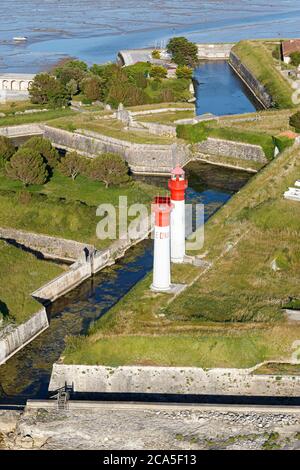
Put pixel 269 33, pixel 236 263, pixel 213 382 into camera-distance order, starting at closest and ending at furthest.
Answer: pixel 213 382
pixel 236 263
pixel 269 33

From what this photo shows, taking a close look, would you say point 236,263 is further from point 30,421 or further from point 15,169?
point 15,169

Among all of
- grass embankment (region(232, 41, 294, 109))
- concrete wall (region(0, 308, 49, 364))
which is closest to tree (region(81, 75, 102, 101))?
grass embankment (region(232, 41, 294, 109))

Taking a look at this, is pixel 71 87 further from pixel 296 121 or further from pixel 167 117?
pixel 296 121

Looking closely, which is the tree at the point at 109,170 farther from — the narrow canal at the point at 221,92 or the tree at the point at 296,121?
the narrow canal at the point at 221,92

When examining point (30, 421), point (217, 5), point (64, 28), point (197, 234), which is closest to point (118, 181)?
point (197, 234)

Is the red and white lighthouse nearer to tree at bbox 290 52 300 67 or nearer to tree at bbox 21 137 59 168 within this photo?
tree at bbox 21 137 59 168

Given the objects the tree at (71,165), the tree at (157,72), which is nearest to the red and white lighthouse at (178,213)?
the tree at (71,165)

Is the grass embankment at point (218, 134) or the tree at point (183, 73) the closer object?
the grass embankment at point (218, 134)
